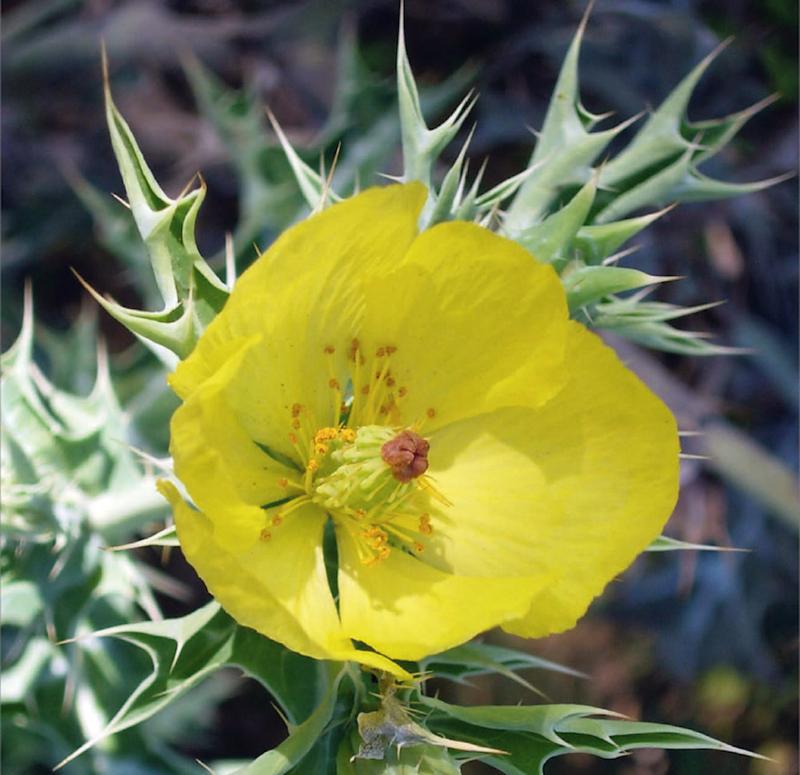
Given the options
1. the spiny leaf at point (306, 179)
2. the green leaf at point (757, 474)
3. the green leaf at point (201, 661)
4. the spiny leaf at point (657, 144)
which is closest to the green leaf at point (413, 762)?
the green leaf at point (201, 661)

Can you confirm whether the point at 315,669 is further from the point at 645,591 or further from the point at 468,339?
the point at 645,591

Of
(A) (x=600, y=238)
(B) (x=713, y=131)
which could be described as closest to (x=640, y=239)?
(B) (x=713, y=131)

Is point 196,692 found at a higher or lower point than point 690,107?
lower

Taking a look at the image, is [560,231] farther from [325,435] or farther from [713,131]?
[713,131]

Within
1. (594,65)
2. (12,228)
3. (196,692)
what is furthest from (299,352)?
(594,65)

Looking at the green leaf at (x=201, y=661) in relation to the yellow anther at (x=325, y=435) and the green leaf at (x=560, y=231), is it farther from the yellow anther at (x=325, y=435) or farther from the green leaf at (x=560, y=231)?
the green leaf at (x=560, y=231)

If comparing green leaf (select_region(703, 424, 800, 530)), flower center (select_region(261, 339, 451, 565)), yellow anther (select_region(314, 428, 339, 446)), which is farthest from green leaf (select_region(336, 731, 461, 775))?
green leaf (select_region(703, 424, 800, 530))

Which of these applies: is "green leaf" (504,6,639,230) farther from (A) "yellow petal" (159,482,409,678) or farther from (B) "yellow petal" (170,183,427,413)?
(A) "yellow petal" (159,482,409,678)
